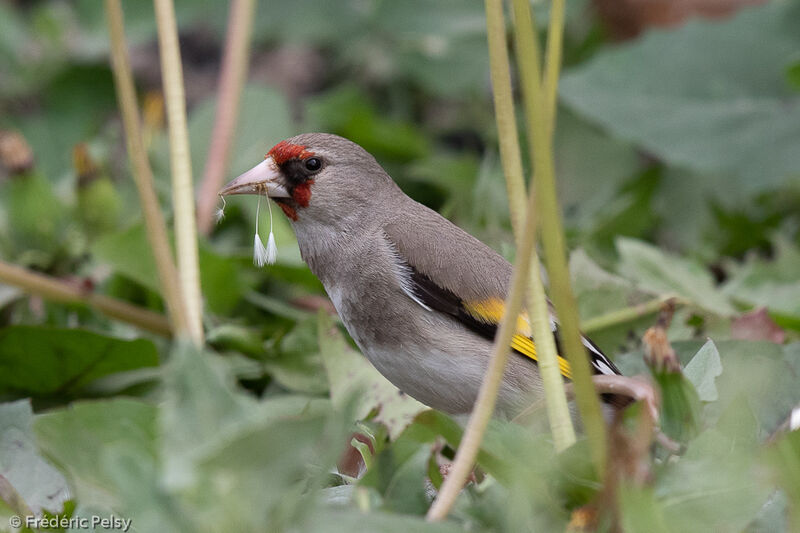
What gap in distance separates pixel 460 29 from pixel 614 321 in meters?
1.82

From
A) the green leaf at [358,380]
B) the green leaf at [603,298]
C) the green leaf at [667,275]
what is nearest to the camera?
the green leaf at [358,380]

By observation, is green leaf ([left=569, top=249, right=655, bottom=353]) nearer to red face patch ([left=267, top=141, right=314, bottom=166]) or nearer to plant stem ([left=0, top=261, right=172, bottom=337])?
red face patch ([left=267, top=141, right=314, bottom=166])

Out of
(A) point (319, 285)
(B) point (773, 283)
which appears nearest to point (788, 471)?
(B) point (773, 283)

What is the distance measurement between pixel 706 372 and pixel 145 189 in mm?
858

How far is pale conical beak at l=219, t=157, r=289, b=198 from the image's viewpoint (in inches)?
71.5

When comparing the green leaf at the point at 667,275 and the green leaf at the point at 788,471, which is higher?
the green leaf at the point at 788,471

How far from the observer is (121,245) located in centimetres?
230

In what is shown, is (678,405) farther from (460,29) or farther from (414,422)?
(460,29)

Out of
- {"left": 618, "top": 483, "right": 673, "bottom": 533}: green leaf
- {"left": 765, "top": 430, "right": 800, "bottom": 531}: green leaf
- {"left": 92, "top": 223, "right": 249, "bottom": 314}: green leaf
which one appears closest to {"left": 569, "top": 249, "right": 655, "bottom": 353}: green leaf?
{"left": 92, "top": 223, "right": 249, "bottom": 314}: green leaf

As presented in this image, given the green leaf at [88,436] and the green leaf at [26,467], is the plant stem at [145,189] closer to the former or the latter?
Answer: the green leaf at [88,436]

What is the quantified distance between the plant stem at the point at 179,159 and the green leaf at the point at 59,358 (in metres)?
0.54

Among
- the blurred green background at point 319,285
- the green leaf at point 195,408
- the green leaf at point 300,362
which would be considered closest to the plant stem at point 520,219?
the blurred green background at point 319,285

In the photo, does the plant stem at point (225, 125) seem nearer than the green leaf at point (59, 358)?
No

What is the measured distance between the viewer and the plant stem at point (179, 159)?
1.56 metres
